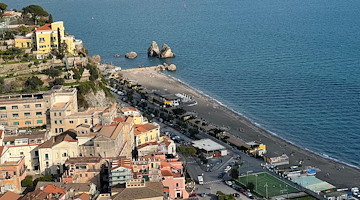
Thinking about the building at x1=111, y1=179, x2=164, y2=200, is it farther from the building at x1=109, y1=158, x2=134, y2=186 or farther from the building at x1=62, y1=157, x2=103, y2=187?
the building at x1=62, y1=157, x2=103, y2=187

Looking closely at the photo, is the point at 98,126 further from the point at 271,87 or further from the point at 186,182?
the point at 271,87

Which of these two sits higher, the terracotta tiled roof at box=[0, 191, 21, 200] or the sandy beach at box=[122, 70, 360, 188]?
the terracotta tiled roof at box=[0, 191, 21, 200]

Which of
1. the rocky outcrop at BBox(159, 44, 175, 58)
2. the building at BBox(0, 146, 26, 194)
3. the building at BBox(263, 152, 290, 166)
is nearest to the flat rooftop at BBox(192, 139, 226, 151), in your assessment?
the building at BBox(263, 152, 290, 166)

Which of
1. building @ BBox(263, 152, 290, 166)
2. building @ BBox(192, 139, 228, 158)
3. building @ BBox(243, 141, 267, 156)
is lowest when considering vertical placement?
building @ BBox(263, 152, 290, 166)

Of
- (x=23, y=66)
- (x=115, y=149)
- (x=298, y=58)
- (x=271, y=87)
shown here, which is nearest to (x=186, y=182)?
(x=115, y=149)

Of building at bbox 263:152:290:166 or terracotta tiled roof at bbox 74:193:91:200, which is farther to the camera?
building at bbox 263:152:290:166

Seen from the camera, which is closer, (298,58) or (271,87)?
(271,87)

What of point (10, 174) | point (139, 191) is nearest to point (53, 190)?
point (10, 174)
